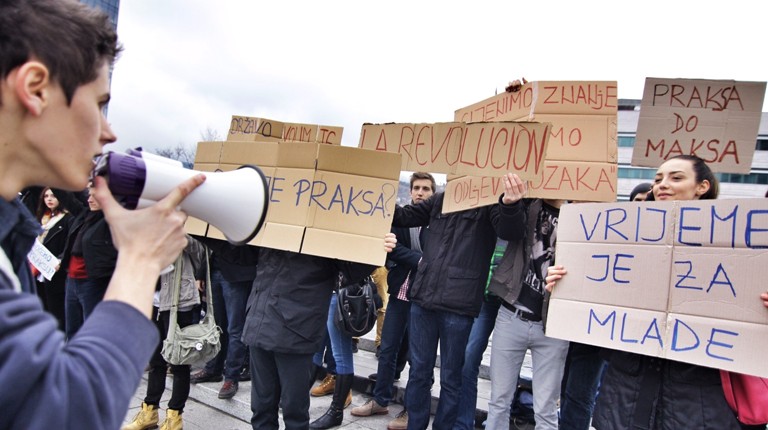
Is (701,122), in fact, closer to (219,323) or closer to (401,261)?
(401,261)

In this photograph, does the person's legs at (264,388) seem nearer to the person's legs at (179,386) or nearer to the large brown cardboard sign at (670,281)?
the person's legs at (179,386)

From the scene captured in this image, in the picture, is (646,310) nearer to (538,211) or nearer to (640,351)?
(640,351)

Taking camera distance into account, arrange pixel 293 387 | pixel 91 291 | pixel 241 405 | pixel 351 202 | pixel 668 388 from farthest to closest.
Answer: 1. pixel 241 405
2. pixel 91 291
3. pixel 351 202
4. pixel 293 387
5. pixel 668 388

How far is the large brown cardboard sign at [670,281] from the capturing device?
6.32ft

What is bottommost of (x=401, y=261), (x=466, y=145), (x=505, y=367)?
(x=505, y=367)

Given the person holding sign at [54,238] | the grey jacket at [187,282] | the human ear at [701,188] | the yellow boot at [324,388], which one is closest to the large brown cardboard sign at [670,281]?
the human ear at [701,188]

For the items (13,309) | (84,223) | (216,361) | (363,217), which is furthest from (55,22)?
(216,361)

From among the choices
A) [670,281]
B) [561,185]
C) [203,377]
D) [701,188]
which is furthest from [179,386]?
[701,188]

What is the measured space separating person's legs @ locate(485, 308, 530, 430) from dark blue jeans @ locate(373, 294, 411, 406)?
1.21 m

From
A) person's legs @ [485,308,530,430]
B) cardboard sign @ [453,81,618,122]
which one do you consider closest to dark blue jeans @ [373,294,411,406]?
person's legs @ [485,308,530,430]

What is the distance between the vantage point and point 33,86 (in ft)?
2.85

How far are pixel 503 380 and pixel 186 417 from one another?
8.29 ft

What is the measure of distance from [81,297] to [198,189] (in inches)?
134

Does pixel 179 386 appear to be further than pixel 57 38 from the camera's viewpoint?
Yes
